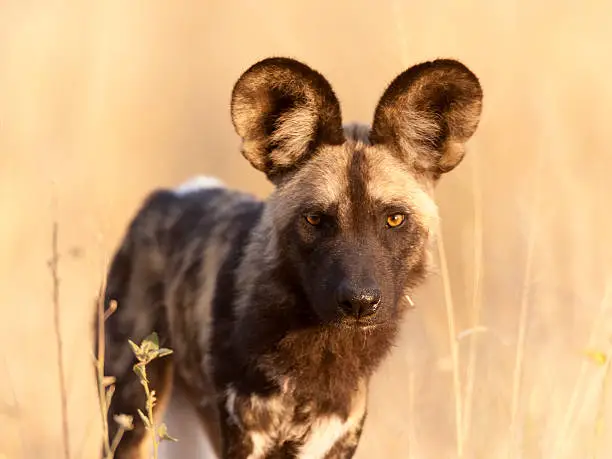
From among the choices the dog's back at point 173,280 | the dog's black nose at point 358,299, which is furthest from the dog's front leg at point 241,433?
the dog's black nose at point 358,299

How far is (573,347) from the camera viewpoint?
189 inches

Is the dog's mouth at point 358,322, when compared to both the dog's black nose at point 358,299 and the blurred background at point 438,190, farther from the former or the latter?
the blurred background at point 438,190

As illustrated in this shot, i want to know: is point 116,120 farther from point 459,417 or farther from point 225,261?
point 459,417

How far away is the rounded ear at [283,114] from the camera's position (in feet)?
10.2

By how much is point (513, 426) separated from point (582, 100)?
3853mm

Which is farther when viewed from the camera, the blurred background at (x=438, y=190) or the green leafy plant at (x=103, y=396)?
the blurred background at (x=438, y=190)

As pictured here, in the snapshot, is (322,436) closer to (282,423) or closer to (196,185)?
(282,423)

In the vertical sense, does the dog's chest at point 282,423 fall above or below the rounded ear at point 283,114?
below

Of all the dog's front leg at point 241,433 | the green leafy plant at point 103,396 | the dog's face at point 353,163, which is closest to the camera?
the green leafy plant at point 103,396

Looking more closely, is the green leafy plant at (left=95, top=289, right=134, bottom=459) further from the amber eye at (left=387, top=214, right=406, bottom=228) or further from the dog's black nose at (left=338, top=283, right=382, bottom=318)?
the amber eye at (left=387, top=214, right=406, bottom=228)

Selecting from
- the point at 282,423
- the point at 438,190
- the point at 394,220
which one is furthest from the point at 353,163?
the point at 438,190

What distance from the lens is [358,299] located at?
2830 mm

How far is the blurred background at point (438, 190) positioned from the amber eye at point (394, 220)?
300mm

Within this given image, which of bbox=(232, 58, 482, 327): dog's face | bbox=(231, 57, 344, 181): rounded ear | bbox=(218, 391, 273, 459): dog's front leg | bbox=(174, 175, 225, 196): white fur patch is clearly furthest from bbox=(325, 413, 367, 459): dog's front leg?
bbox=(174, 175, 225, 196): white fur patch
